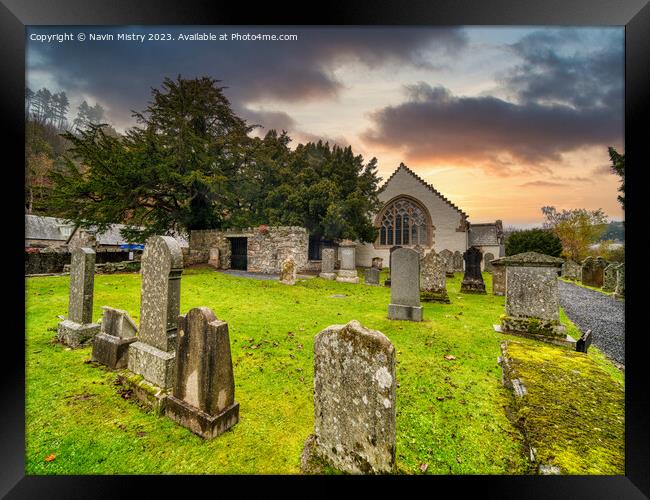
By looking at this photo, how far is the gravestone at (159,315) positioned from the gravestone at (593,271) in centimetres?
1718

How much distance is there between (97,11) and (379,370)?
12.7 feet

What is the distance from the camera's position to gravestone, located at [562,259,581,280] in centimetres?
1517

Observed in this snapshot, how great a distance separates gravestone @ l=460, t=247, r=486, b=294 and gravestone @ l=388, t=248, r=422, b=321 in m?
5.53

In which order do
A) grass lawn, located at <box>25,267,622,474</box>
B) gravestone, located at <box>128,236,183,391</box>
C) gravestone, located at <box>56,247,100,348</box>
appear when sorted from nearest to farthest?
grass lawn, located at <box>25,267,622,474</box> < gravestone, located at <box>128,236,183,391</box> < gravestone, located at <box>56,247,100,348</box>

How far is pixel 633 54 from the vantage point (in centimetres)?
238

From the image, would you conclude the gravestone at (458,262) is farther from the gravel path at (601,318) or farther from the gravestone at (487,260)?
the gravel path at (601,318)

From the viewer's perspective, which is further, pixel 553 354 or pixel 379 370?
pixel 553 354

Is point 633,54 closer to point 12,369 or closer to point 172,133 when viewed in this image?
point 12,369

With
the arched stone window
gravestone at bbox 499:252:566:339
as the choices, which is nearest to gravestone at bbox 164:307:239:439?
gravestone at bbox 499:252:566:339

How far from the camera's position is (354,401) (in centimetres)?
182

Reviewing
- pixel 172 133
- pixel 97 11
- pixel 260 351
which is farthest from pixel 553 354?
pixel 172 133

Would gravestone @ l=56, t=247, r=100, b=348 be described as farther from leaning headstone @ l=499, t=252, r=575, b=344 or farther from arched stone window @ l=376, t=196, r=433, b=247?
arched stone window @ l=376, t=196, r=433, b=247

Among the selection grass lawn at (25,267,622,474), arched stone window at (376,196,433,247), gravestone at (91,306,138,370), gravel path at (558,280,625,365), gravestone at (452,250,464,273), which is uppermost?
arched stone window at (376,196,433,247)

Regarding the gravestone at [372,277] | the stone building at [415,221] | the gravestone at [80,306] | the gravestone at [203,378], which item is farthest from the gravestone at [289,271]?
the stone building at [415,221]
